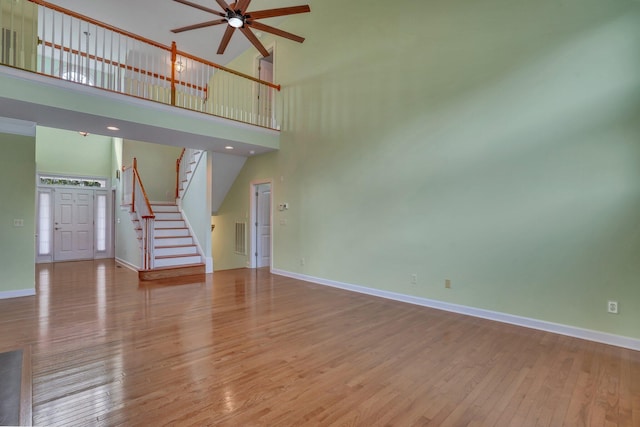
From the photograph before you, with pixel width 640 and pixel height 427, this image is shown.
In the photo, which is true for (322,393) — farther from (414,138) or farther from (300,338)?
(414,138)

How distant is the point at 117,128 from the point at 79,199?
18.1 ft

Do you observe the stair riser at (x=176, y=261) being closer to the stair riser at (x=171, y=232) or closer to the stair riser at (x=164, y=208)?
the stair riser at (x=171, y=232)

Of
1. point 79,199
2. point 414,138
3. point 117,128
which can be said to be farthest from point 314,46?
point 79,199

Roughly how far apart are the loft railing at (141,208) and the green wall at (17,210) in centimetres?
171

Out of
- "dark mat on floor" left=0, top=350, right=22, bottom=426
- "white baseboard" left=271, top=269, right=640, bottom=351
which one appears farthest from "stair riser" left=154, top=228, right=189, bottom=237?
"dark mat on floor" left=0, top=350, right=22, bottom=426

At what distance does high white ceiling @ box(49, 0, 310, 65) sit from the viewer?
6.23 m

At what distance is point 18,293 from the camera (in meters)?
4.74

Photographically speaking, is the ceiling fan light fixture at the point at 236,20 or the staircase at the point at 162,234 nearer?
the ceiling fan light fixture at the point at 236,20

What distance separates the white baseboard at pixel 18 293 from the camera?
4.63 meters

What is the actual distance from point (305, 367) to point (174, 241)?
18.0 ft

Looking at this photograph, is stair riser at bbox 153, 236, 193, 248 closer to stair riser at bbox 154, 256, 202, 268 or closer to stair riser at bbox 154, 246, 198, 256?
stair riser at bbox 154, 246, 198, 256

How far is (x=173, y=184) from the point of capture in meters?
9.02

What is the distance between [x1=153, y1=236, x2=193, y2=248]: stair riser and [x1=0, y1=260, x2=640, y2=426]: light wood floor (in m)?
2.41

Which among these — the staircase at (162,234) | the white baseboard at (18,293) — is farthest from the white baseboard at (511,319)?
the white baseboard at (18,293)
